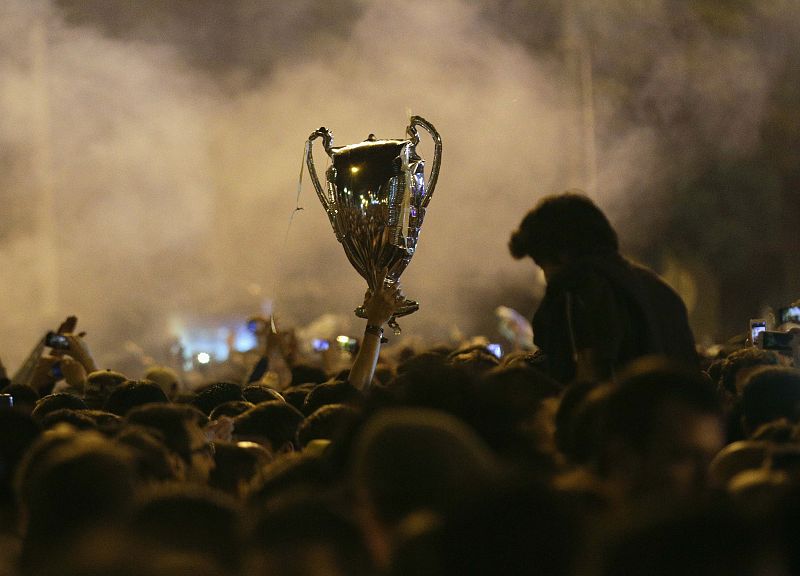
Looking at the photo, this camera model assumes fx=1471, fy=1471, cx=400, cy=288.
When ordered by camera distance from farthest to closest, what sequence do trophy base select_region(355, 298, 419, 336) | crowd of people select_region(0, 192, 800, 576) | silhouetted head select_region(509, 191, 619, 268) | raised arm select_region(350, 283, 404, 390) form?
trophy base select_region(355, 298, 419, 336), raised arm select_region(350, 283, 404, 390), silhouetted head select_region(509, 191, 619, 268), crowd of people select_region(0, 192, 800, 576)

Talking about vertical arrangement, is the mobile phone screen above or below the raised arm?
above

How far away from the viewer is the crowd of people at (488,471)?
170 centimetres

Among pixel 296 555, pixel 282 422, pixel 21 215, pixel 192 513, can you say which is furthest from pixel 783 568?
pixel 21 215

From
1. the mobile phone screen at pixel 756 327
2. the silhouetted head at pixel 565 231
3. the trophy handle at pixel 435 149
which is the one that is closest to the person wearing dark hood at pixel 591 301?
the silhouetted head at pixel 565 231

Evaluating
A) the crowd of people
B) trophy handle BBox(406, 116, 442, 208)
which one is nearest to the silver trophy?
trophy handle BBox(406, 116, 442, 208)

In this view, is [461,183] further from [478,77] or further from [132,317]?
[132,317]

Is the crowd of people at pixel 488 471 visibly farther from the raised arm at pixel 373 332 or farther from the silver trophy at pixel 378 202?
the silver trophy at pixel 378 202

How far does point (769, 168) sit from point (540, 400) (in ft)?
38.0

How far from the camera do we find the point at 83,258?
1280 cm

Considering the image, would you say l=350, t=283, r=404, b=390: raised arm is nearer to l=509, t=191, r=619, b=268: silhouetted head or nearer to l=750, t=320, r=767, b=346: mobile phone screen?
l=509, t=191, r=619, b=268: silhouetted head

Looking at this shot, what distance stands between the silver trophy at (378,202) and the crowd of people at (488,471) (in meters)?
1.12

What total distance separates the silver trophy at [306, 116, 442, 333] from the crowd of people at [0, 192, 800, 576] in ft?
3.67

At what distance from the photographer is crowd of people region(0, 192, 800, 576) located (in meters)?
1.70

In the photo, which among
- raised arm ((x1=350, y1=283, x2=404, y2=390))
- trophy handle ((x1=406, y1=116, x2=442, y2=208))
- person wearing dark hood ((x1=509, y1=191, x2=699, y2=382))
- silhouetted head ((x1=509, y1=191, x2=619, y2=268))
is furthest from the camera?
trophy handle ((x1=406, y1=116, x2=442, y2=208))
